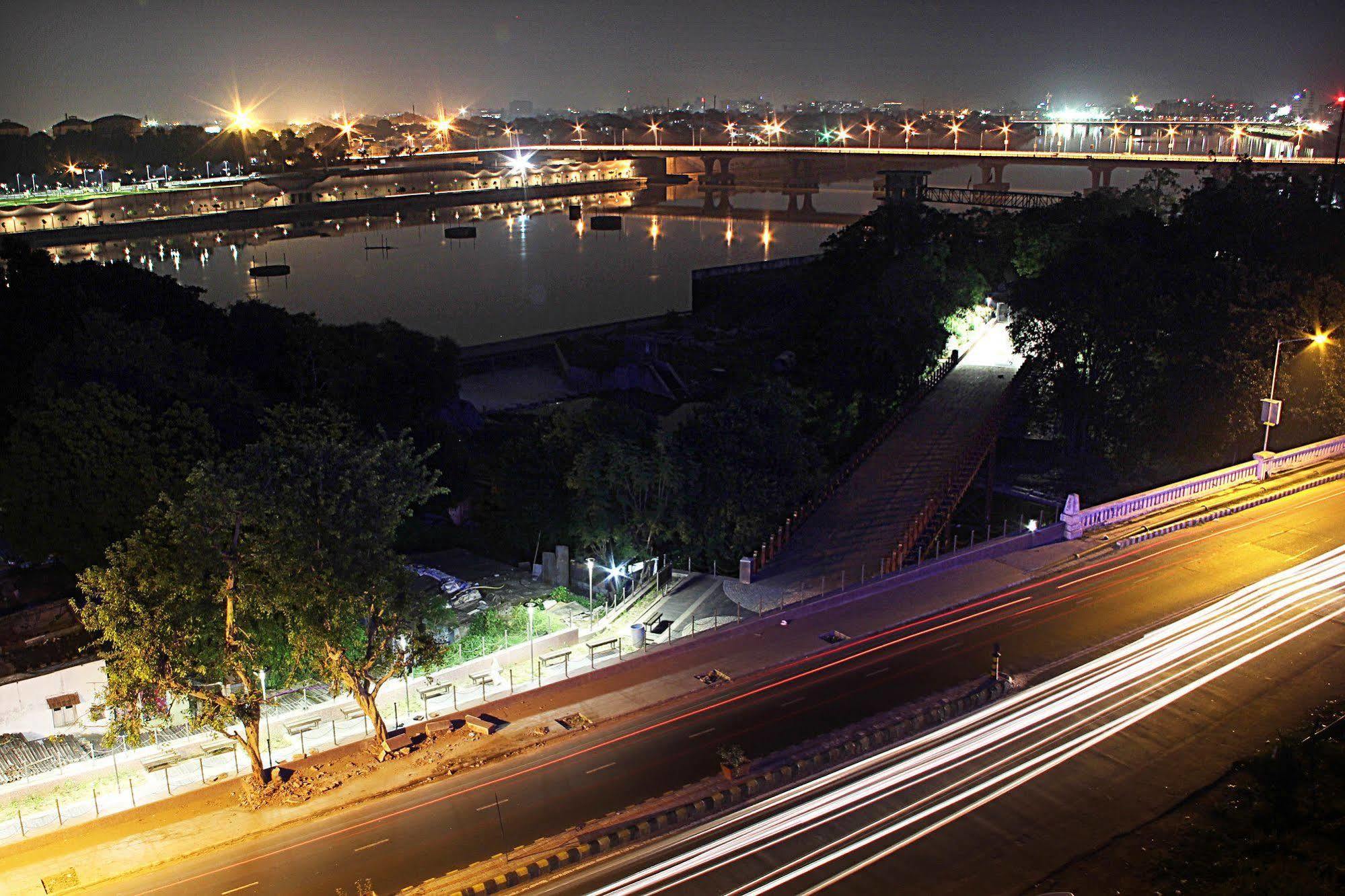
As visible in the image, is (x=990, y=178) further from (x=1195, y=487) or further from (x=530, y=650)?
(x=530, y=650)

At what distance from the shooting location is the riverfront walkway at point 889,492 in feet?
92.1

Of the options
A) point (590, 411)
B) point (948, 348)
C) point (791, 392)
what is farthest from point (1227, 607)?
point (948, 348)

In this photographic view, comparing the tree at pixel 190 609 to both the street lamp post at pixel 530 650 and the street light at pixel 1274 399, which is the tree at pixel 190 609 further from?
the street light at pixel 1274 399

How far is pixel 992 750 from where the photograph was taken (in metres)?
20.4

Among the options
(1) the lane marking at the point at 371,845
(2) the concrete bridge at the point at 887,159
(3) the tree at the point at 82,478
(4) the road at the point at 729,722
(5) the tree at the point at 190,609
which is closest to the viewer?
(4) the road at the point at 729,722

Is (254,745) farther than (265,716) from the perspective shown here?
No

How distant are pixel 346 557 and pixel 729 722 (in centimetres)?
777

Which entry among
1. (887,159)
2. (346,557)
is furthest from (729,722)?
(887,159)

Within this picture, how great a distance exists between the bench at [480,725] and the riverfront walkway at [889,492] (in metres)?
7.48

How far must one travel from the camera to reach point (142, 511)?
27.4 metres

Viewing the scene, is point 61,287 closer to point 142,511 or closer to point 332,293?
point 142,511

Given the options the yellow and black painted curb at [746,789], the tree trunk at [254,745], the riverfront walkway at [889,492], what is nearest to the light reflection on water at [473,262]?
the riverfront walkway at [889,492]

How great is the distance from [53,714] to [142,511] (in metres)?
6.31

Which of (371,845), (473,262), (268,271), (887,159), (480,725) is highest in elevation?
(887,159)
